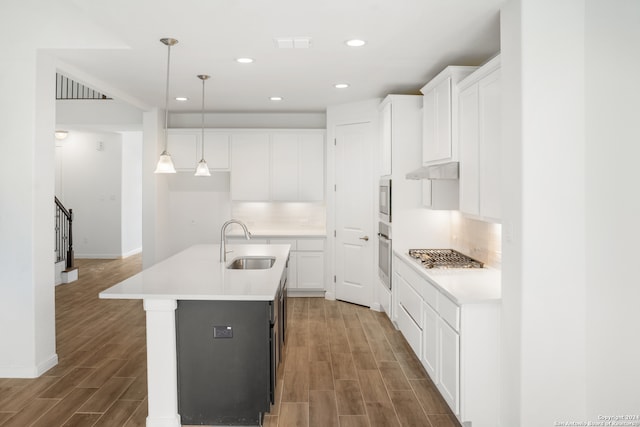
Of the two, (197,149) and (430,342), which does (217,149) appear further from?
(430,342)

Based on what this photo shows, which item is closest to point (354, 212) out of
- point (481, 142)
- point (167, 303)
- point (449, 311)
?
point (481, 142)

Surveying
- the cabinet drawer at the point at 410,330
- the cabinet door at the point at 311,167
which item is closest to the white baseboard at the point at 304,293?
the cabinet door at the point at 311,167

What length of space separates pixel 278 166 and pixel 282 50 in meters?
2.88

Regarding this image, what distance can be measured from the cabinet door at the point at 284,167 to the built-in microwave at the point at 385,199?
1484 millimetres

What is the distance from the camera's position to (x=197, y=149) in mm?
6578

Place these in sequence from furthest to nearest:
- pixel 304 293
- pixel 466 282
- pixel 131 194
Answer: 1. pixel 131 194
2. pixel 304 293
3. pixel 466 282

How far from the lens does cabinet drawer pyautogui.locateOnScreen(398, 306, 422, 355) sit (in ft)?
12.1

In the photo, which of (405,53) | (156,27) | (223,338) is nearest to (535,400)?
(223,338)

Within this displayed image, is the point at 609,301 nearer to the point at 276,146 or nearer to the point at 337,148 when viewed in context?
the point at 337,148

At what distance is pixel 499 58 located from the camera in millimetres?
2832

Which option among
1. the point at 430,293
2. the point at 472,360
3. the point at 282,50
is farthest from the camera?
the point at 282,50

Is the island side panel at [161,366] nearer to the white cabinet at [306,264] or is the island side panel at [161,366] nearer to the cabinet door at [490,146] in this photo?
the cabinet door at [490,146]

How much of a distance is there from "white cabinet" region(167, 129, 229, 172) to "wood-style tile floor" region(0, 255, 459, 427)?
7.37 feet

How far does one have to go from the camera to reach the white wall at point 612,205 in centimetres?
236
